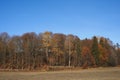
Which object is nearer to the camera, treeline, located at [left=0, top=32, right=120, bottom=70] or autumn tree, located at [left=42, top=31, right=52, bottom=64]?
treeline, located at [left=0, top=32, right=120, bottom=70]

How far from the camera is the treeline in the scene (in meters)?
89.8

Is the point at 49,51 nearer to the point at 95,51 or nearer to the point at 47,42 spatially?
the point at 47,42

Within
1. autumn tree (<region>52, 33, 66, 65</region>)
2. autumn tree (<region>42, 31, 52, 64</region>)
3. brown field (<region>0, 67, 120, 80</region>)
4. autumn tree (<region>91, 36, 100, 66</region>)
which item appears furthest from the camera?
autumn tree (<region>91, 36, 100, 66</region>)

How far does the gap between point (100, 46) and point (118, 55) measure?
18.6 m

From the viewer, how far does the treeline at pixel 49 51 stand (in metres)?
89.8

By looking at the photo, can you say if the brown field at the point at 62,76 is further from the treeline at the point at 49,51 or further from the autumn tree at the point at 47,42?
the autumn tree at the point at 47,42

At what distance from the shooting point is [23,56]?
9006 cm

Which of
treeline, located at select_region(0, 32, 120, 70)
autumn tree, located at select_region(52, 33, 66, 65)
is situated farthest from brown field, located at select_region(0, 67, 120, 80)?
autumn tree, located at select_region(52, 33, 66, 65)

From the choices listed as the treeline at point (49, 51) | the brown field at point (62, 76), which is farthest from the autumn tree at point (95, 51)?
the brown field at point (62, 76)

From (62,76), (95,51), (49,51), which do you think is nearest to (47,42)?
(49,51)

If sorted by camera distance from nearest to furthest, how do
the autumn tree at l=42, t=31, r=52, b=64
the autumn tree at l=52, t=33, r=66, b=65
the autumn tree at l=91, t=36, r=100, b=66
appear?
the autumn tree at l=42, t=31, r=52, b=64
the autumn tree at l=52, t=33, r=66, b=65
the autumn tree at l=91, t=36, r=100, b=66

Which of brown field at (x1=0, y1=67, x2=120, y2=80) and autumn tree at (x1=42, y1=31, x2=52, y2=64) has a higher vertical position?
autumn tree at (x1=42, y1=31, x2=52, y2=64)

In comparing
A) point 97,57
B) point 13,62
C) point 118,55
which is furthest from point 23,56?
point 118,55

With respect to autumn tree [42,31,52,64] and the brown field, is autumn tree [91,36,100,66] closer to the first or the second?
autumn tree [42,31,52,64]
